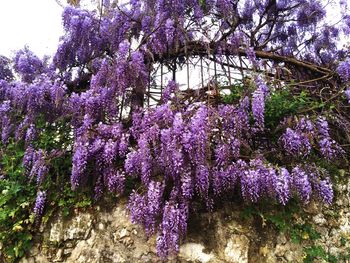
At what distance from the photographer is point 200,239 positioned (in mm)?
3197

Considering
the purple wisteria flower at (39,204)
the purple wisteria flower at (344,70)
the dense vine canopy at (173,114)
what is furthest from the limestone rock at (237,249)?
the purple wisteria flower at (344,70)

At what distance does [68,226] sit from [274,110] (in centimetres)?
208

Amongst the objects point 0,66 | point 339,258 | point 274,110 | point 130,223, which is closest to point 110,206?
point 130,223

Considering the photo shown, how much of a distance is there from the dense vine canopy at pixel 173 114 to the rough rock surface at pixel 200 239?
17cm

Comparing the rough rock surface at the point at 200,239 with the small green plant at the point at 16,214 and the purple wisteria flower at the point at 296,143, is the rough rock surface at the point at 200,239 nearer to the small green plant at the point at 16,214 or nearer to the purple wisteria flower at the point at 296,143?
the small green plant at the point at 16,214

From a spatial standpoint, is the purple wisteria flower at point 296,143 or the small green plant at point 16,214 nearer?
the purple wisteria flower at point 296,143

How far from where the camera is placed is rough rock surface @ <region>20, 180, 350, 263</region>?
125 inches

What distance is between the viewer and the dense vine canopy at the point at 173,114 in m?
3.10

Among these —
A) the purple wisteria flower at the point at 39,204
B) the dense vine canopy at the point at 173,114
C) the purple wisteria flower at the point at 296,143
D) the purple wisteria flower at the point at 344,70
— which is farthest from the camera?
the purple wisteria flower at the point at 344,70

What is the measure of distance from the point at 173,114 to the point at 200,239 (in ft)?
3.42

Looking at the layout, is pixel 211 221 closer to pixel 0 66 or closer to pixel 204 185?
pixel 204 185

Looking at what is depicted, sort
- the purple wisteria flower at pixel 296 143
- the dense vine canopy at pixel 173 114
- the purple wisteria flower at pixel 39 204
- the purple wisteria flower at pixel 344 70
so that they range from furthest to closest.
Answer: the purple wisteria flower at pixel 344 70, the purple wisteria flower at pixel 39 204, the purple wisteria flower at pixel 296 143, the dense vine canopy at pixel 173 114

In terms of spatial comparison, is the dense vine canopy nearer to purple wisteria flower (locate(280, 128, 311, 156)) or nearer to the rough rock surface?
purple wisteria flower (locate(280, 128, 311, 156))

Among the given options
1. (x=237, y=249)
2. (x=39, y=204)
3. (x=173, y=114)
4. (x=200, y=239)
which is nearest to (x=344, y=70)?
(x=173, y=114)
